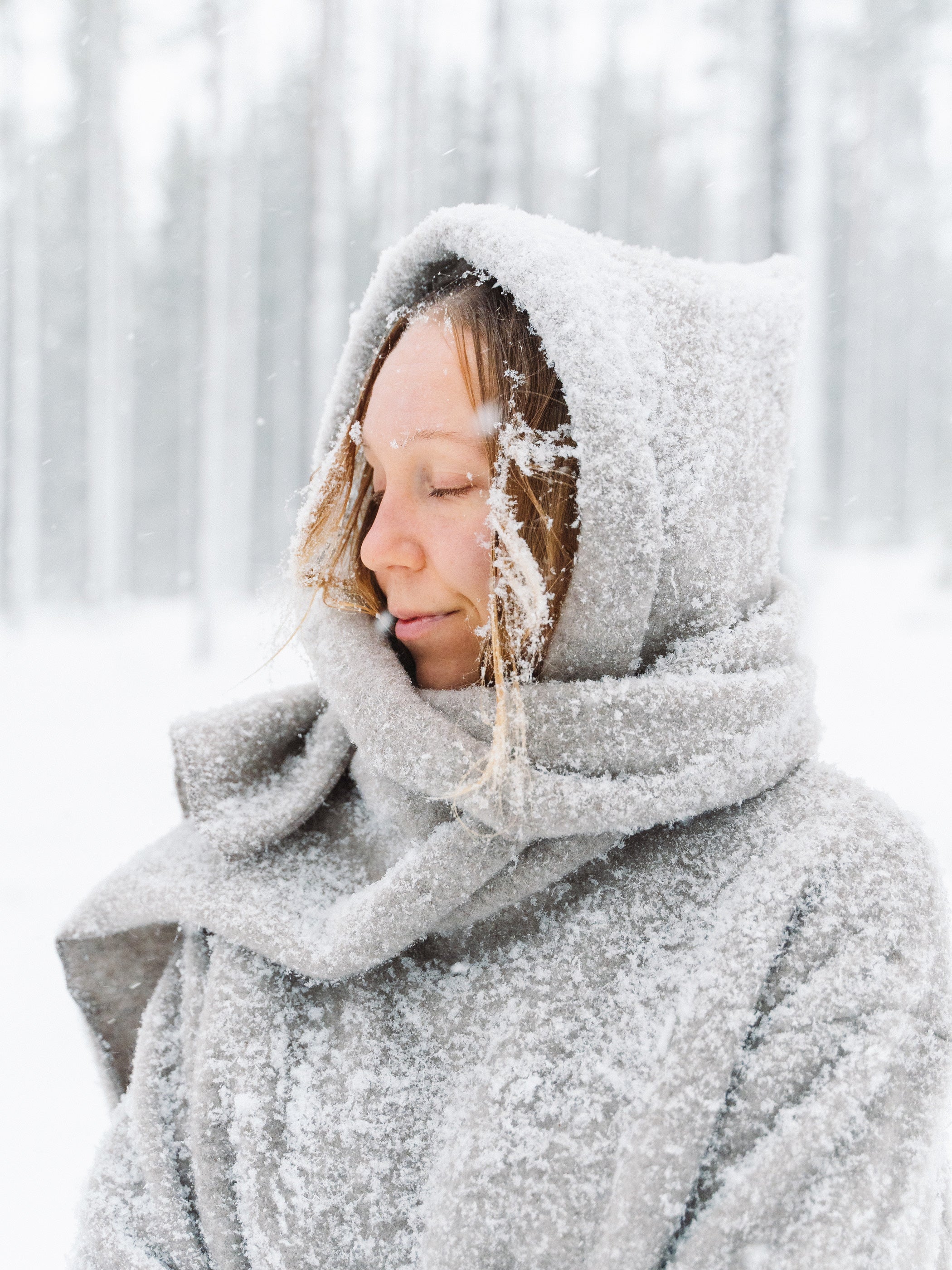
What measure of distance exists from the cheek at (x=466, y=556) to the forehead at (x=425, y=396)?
0.38ft

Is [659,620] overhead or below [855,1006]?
overhead

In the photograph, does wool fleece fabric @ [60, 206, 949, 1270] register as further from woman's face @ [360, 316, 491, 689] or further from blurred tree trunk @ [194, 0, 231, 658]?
blurred tree trunk @ [194, 0, 231, 658]

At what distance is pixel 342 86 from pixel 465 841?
970cm

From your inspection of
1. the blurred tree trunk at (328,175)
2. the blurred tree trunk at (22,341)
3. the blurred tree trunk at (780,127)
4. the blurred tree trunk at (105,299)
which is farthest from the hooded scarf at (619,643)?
the blurred tree trunk at (22,341)

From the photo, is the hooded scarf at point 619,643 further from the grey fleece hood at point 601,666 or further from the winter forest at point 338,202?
the winter forest at point 338,202

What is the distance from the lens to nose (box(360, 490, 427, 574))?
3.90 feet

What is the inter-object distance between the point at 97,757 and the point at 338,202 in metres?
6.10

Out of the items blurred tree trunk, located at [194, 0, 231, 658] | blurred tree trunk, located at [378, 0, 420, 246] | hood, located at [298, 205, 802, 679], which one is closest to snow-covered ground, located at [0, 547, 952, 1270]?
hood, located at [298, 205, 802, 679]

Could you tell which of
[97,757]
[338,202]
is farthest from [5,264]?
[97,757]

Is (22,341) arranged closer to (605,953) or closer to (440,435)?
(440,435)

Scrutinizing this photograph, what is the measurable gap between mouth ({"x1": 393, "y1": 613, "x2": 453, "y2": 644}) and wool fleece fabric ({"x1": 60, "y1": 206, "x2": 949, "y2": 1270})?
0.16 ft

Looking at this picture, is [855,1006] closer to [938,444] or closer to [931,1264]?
[931,1264]

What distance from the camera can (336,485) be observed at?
1474 millimetres

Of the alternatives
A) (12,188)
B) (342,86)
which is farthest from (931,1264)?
(12,188)
